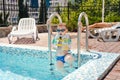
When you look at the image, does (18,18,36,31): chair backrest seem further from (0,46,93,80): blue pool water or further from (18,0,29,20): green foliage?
(18,0,29,20): green foliage

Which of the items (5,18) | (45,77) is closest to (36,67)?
(45,77)

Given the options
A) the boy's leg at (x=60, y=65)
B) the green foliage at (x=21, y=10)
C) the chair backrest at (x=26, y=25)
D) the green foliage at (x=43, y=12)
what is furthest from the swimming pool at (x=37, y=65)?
the green foliage at (x=43, y=12)

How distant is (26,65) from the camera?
19.1ft

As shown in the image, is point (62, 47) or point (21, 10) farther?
point (21, 10)

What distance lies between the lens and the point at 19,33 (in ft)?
26.8

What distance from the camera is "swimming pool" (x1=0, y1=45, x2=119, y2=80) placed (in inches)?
141

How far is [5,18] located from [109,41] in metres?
5.84

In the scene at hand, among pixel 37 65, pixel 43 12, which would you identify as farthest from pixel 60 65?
pixel 43 12

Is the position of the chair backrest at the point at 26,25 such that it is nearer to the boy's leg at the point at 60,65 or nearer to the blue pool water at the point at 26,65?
the blue pool water at the point at 26,65

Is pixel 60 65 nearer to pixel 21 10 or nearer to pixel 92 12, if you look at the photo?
pixel 21 10

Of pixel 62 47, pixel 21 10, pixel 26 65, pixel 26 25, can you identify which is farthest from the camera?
pixel 21 10

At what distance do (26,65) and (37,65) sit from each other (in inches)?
13.3

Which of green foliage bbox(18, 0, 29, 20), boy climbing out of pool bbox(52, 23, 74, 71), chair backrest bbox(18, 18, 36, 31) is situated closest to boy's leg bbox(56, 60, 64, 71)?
boy climbing out of pool bbox(52, 23, 74, 71)

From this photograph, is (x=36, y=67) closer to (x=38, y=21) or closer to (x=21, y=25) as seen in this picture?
(x=21, y=25)
